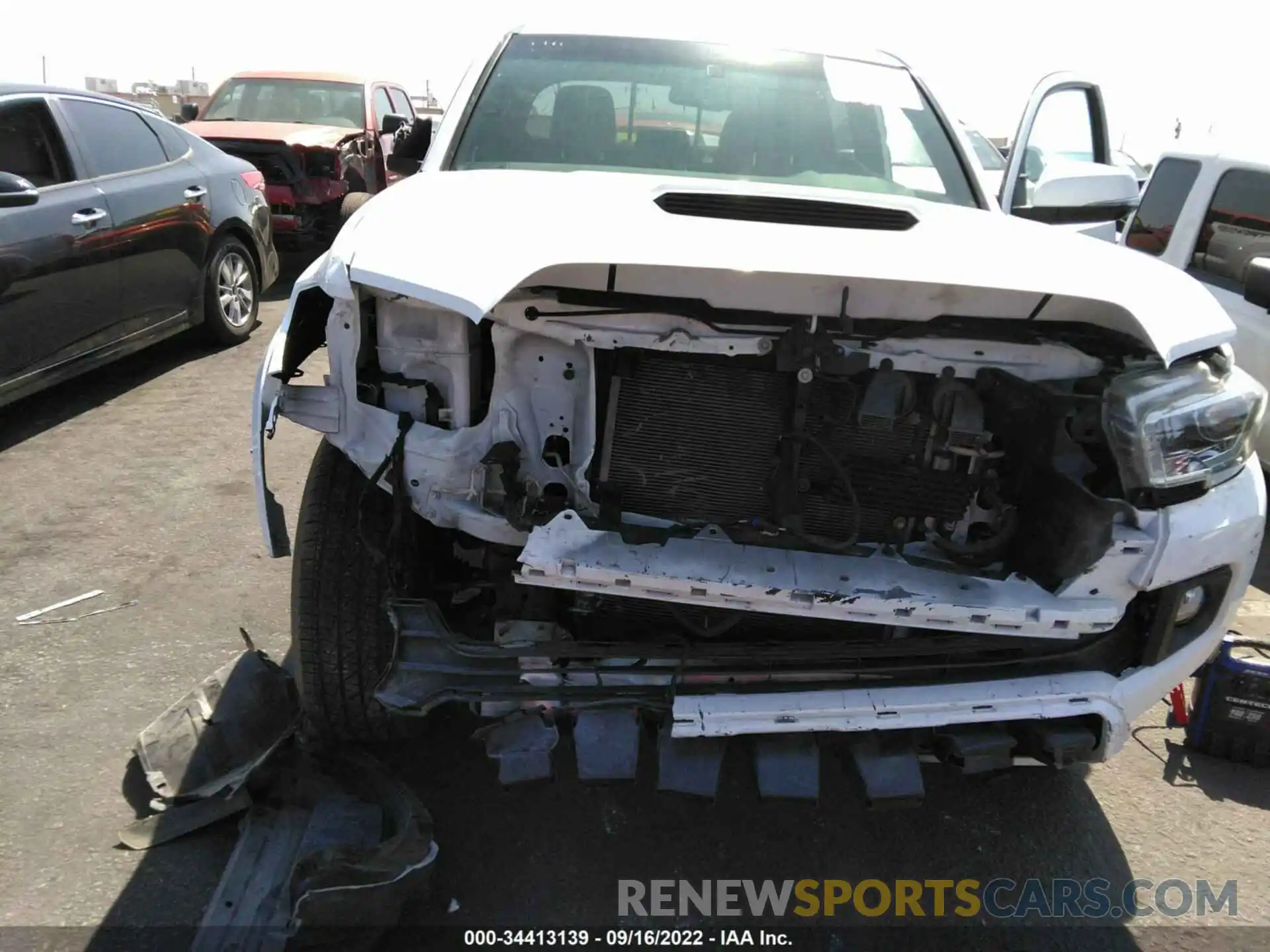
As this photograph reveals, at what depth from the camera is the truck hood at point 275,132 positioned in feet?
27.7

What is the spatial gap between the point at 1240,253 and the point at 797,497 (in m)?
4.13

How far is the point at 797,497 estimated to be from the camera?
2.10 m

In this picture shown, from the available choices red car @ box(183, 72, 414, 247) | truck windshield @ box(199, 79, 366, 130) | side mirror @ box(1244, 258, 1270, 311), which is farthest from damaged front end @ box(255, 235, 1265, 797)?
truck windshield @ box(199, 79, 366, 130)

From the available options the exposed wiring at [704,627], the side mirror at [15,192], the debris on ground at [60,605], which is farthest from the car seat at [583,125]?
the side mirror at [15,192]

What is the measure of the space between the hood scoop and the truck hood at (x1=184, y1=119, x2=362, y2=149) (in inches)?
288

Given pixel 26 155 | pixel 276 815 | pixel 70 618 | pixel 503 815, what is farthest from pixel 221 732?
pixel 26 155

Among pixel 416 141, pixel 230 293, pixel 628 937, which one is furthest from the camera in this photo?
pixel 230 293

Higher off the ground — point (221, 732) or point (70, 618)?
point (221, 732)

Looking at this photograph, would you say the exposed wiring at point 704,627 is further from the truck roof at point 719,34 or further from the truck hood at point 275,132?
the truck hood at point 275,132

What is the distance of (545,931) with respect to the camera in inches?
83.3

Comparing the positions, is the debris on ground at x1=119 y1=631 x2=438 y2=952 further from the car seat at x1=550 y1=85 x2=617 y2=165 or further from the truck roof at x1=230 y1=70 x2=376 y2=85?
the truck roof at x1=230 y1=70 x2=376 y2=85

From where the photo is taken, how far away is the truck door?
4625mm

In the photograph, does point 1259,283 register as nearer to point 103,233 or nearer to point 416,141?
point 416,141

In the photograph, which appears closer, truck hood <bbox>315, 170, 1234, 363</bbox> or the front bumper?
truck hood <bbox>315, 170, 1234, 363</bbox>
